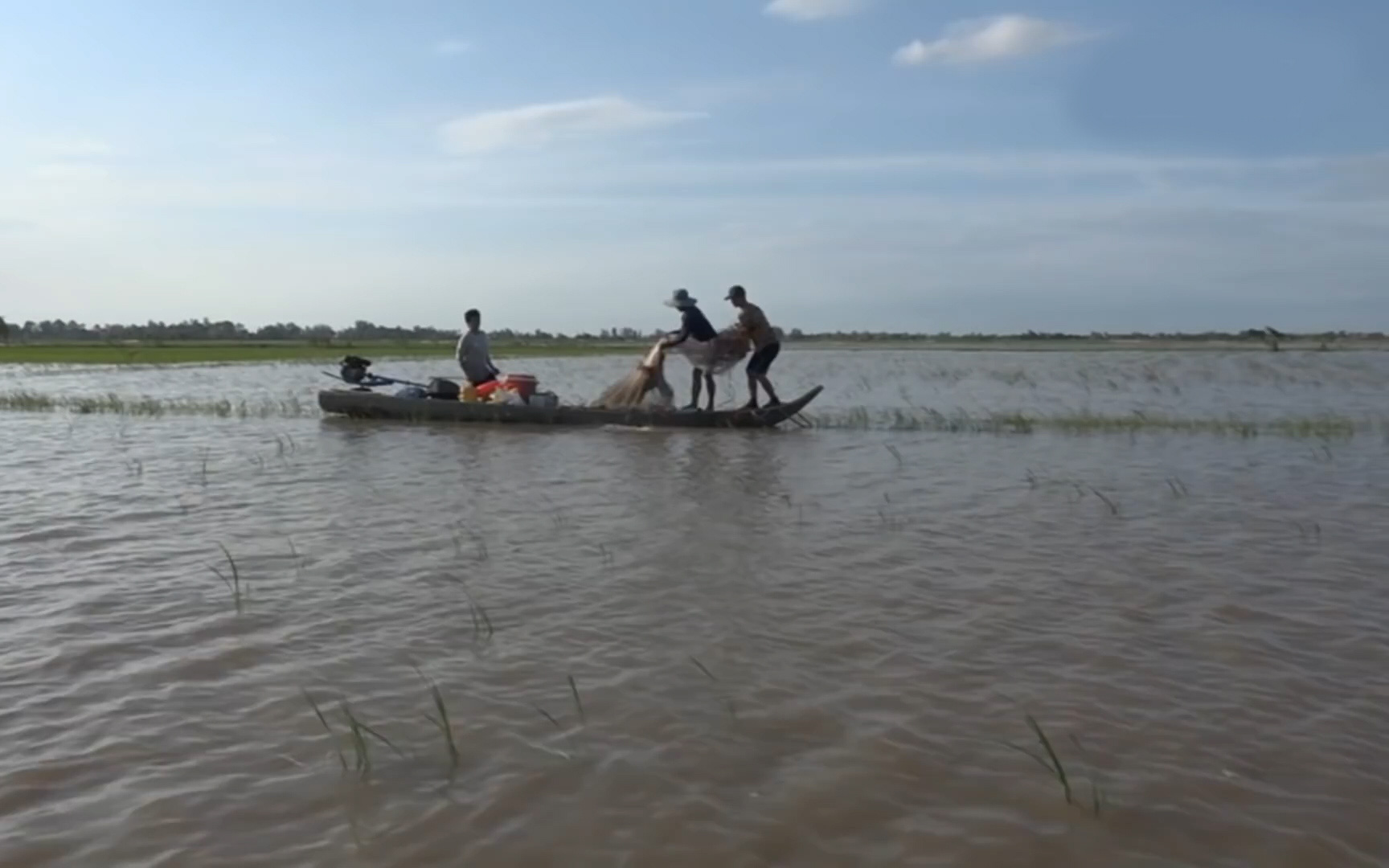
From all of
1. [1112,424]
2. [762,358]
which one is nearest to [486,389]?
[762,358]

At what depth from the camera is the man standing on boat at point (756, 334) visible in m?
15.2

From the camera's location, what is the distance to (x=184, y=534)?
764 cm

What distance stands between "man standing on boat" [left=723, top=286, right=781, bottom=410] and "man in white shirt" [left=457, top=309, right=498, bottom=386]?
3984 mm

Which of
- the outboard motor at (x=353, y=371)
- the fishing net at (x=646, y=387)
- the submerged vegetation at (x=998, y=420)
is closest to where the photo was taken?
the submerged vegetation at (x=998, y=420)

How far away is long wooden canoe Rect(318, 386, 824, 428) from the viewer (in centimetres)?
1501

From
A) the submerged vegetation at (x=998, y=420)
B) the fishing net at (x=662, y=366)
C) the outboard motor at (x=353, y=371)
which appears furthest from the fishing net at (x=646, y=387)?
the outboard motor at (x=353, y=371)

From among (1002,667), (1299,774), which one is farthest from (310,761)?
Result: (1299,774)

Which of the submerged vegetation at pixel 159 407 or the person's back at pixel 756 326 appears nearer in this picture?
the person's back at pixel 756 326

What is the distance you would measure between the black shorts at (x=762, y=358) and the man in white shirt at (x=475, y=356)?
4.12 meters

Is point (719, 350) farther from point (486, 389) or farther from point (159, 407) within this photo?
point (159, 407)

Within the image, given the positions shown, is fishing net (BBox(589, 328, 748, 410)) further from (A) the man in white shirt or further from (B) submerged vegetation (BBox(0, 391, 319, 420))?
(B) submerged vegetation (BBox(0, 391, 319, 420))

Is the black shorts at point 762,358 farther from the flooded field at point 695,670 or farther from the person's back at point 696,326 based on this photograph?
the flooded field at point 695,670

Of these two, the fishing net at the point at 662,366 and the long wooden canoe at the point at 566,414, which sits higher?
the fishing net at the point at 662,366

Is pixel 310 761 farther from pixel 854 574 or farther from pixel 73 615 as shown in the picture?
pixel 854 574
